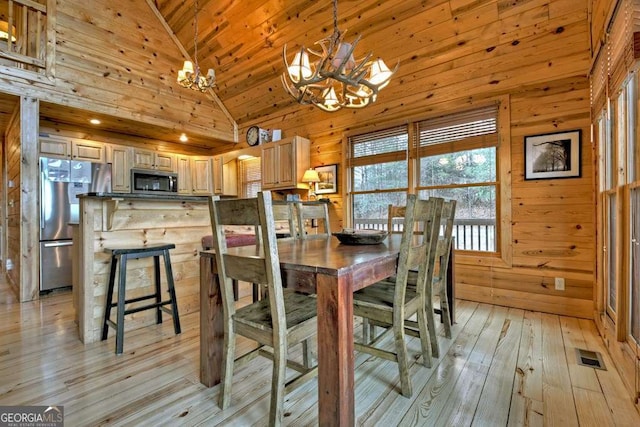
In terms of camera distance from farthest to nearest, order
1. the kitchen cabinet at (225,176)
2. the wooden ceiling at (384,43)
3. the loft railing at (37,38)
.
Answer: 1. the kitchen cabinet at (225,176)
2. the loft railing at (37,38)
3. the wooden ceiling at (384,43)

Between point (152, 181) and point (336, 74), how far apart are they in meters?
4.48

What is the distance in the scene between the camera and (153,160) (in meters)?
5.38

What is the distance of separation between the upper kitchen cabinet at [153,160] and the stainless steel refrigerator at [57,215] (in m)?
1.16

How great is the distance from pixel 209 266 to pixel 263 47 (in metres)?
3.84

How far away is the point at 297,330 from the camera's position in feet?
4.37

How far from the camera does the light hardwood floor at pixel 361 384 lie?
1.40 meters

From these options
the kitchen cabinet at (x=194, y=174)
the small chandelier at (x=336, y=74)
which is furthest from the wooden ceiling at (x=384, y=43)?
the small chandelier at (x=336, y=74)

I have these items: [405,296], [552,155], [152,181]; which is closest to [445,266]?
[405,296]

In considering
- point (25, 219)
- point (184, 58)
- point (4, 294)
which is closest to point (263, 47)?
point (184, 58)

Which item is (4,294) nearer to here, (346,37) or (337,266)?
(337,266)

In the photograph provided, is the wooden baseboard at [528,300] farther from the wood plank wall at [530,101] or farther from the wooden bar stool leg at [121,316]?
the wooden bar stool leg at [121,316]

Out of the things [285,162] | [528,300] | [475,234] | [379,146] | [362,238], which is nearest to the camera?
[362,238]

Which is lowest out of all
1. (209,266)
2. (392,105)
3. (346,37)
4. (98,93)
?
(209,266)

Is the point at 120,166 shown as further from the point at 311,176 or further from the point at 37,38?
the point at 311,176
